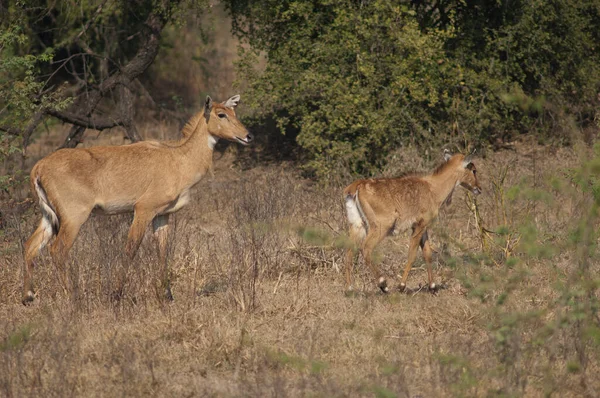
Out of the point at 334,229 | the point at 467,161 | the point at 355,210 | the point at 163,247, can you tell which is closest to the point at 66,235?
the point at 163,247

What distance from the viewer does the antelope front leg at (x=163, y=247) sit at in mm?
9094

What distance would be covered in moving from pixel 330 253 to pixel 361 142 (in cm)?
468

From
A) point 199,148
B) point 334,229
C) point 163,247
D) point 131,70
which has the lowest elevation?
point 131,70

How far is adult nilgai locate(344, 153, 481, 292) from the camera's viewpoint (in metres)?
10.0

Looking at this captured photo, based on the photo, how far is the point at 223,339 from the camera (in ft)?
26.3

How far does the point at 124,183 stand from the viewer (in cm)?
1020

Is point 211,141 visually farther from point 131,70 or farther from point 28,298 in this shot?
point 131,70

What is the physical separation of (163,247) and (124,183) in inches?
33.3

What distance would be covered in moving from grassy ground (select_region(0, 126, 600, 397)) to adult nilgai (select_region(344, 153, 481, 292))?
1.44ft

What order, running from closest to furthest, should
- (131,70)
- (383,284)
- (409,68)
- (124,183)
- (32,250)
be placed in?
1. (383,284)
2. (32,250)
3. (124,183)
4. (409,68)
5. (131,70)

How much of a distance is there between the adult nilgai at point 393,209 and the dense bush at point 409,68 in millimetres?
4511

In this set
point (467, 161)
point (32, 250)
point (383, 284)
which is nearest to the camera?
point (383, 284)

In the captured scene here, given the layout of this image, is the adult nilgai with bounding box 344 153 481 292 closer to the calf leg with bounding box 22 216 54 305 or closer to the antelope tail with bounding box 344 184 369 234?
the antelope tail with bounding box 344 184 369 234

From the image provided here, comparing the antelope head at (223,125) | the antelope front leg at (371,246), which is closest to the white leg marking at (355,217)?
the antelope front leg at (371,246)
